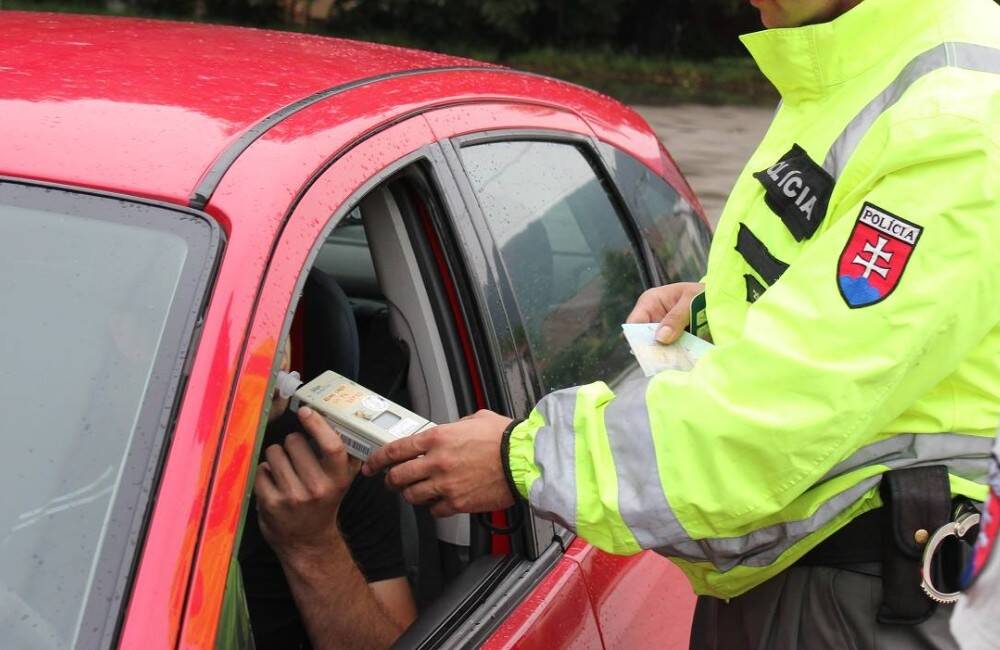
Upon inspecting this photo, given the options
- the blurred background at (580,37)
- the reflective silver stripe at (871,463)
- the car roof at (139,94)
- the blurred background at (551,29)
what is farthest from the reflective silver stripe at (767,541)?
the blurred background at (551,29)

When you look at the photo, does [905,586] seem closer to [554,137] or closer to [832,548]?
[832,548]

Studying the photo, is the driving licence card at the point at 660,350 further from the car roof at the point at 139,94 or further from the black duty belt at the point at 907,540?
→ the car roof at the point at 139,94

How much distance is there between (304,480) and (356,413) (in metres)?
0.12

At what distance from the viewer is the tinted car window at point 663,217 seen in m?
2.54

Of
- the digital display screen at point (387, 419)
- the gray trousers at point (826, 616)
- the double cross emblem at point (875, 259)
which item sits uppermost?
the double cross emblem at point (875, 259)

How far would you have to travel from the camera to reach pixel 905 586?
1446 millimetres

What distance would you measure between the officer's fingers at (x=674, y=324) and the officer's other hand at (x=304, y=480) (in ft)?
1.54

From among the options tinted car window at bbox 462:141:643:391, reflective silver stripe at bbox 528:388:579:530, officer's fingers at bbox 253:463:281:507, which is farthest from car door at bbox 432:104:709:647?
officer's fingers at bbox 253:463:281:507

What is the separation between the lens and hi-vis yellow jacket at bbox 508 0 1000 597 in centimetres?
129

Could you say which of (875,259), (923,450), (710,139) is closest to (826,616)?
(923,450)

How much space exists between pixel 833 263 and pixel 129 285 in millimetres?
784

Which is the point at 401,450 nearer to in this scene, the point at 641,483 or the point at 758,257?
the point at 641,483

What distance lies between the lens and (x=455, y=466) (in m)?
1.54

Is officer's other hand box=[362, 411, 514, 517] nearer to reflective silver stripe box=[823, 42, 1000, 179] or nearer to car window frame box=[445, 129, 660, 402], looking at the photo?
car window frame box=[445, 129, 660, 402]
